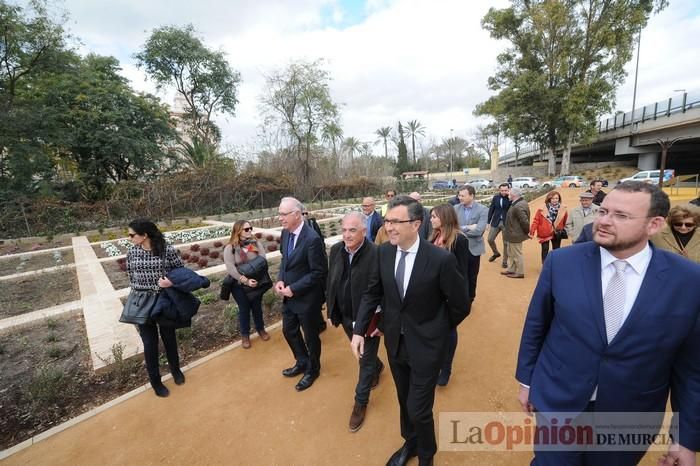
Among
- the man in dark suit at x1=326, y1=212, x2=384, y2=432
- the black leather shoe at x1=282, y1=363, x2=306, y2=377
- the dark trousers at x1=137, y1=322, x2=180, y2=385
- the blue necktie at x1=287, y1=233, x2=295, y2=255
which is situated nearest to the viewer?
the man in dark suit at x1=326, y1=212, x2=384, y2=432

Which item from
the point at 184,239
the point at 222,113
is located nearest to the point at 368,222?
the point at 184,239

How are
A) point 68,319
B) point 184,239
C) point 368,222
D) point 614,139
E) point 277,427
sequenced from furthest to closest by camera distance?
point 614,139 < point 184,239 < point 68,319 < point 368,222 < point 277,427

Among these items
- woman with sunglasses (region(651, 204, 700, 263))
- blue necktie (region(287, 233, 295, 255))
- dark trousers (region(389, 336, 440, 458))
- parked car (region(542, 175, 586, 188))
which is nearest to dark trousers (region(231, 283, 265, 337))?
blue necktie (region(287, 233, 295, 255))

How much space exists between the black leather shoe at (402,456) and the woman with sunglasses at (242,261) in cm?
222

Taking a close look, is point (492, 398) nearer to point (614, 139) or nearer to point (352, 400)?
point (352, 400)

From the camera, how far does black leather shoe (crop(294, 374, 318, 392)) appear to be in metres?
3.00

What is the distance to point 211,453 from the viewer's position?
2.36 metres

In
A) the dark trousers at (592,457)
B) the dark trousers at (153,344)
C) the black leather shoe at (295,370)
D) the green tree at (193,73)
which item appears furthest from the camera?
the green tree at (193,73)

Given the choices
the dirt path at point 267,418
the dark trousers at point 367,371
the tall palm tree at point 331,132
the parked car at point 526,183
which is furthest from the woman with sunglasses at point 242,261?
the parked car at point 526,183

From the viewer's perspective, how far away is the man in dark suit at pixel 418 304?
6.17 feet

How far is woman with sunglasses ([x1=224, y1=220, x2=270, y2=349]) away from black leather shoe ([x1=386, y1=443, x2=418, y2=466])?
2224 millimetres

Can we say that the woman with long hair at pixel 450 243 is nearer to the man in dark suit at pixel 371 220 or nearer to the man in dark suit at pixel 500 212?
the man in dark suit at pixel 371 220

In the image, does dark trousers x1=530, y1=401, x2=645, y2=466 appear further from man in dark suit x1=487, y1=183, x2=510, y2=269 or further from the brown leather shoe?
man in dark suit x1=487, y1=183, x2=510, y2=269

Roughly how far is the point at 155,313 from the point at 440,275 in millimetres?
2682
